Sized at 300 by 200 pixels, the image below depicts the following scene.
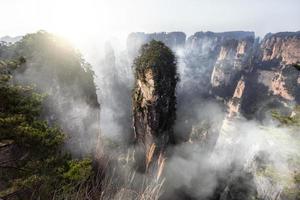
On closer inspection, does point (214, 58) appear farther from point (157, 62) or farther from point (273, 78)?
point (157, 62)

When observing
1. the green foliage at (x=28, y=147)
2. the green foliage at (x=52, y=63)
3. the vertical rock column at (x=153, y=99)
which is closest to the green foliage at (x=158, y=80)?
the vertical rock column at (x=153, y=99)

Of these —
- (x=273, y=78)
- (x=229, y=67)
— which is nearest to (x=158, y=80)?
(x=273, y=78)

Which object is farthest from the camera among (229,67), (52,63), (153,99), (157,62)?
(229,67)

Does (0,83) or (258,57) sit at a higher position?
(0,83)

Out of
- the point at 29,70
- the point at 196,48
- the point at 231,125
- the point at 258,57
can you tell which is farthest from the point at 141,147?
the point at 196,48

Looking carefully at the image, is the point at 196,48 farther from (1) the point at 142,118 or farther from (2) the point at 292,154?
(2) the point at 292,154

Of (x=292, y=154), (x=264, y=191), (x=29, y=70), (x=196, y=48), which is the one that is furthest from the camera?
(x=196, y=48)
